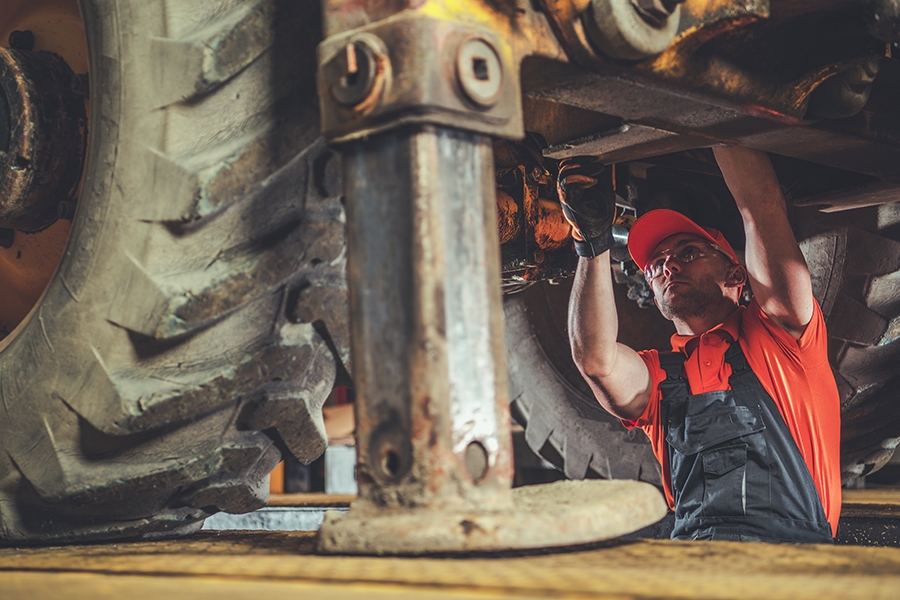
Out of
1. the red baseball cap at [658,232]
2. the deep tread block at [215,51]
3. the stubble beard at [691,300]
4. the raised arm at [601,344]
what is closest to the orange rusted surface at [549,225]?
the raised arm at [601,344]

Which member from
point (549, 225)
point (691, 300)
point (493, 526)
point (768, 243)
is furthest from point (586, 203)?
point (493, 526)

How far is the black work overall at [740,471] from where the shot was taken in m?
1.95

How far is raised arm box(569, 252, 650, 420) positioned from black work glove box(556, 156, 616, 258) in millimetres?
128

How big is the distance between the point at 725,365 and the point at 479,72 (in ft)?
4.97

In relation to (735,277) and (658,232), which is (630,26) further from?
(735,277)

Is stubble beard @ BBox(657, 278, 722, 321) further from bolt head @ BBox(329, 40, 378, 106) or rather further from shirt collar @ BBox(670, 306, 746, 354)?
bolt head @ BBox(329, 40, 378, 106)

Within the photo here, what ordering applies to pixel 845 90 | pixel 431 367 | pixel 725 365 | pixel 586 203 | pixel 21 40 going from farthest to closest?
pixel 725 365 → pixel 586 203 → pixel 21 40 → pixel 845 90 → pixel 431 367

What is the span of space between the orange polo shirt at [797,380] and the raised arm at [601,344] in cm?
16

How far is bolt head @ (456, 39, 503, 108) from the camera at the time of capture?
0.83 m

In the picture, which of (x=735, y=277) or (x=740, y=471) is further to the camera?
(x=735, y=277)

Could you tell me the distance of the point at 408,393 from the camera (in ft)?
2.65

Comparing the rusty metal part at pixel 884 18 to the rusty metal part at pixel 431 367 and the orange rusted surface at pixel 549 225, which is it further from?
the orange rusted surface at pixel 549 225

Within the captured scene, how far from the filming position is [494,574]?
2.30 feet

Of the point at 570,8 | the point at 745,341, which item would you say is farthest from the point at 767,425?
the point at 570,8
